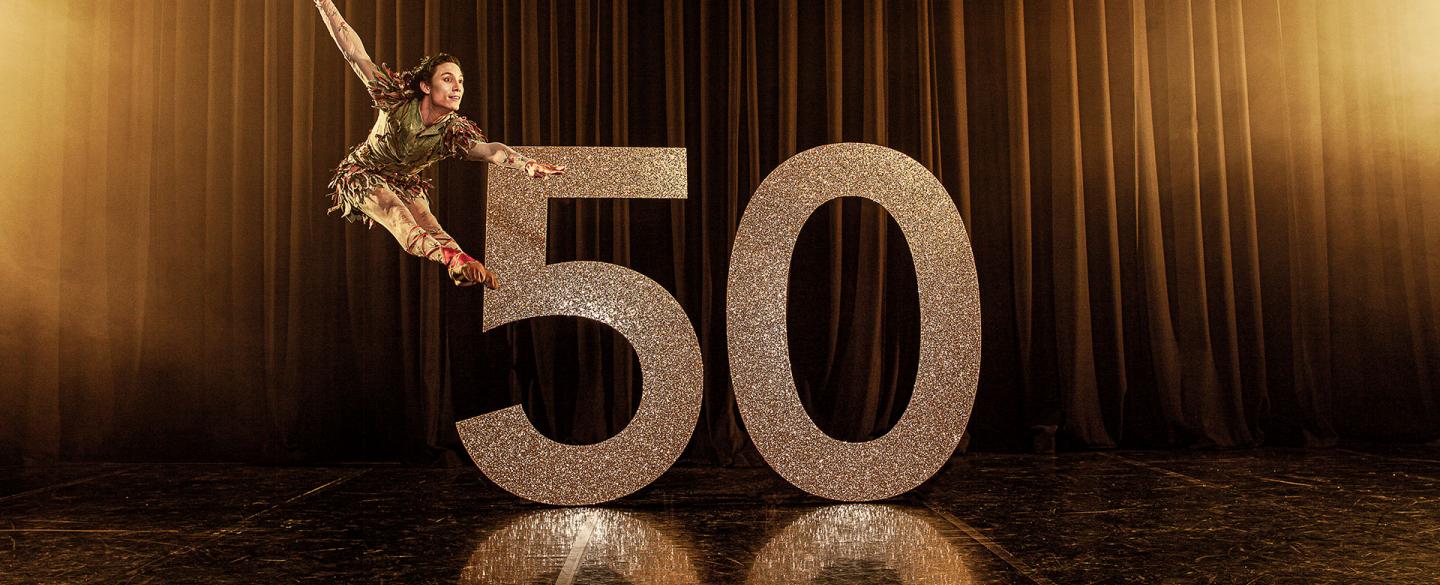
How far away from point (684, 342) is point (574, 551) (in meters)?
0.66

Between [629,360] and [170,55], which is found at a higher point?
[170,55]

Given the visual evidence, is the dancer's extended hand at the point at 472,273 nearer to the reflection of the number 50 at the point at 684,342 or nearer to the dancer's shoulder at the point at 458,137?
the reflection of the number 50 at the point at 684,342

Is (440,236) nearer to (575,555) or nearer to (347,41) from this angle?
(347,41)

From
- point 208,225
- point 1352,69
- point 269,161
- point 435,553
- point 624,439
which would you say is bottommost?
point 435,553

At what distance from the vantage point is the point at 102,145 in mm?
3482

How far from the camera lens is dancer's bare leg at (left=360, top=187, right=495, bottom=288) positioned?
210cm

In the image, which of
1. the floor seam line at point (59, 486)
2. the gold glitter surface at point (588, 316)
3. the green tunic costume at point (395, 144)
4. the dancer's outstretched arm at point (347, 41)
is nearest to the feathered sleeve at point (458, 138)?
the green tunic costume at point (395, 144)

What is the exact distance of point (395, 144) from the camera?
7.14ft

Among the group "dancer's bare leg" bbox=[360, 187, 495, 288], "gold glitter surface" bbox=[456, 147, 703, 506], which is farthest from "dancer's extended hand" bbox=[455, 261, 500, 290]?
"gold glitter surface" bbox=[456, 147, 703, 506]


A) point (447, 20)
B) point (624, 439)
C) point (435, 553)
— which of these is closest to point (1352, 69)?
point (624, 439)

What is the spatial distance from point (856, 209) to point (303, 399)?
216 cm

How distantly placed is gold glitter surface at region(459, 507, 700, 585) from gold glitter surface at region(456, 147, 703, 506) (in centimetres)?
11

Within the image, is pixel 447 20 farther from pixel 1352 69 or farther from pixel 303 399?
pixel 1352 69

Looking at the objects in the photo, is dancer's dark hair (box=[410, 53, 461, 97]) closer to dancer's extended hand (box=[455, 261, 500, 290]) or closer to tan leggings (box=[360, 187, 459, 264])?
tan leggings (box=[360, 187, 459, 264])
